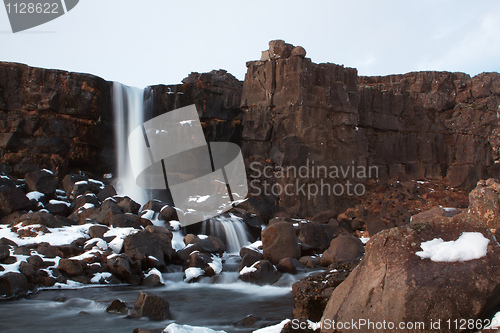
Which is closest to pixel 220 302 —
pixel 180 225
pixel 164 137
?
pixel 180 225

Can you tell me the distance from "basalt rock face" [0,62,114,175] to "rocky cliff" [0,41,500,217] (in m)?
0.05

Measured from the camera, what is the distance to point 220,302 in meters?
11.9

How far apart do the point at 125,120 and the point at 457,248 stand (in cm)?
2248

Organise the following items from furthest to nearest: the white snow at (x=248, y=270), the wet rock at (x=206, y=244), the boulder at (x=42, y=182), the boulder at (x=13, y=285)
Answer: the boulder at (x=42, y=182) < the wet rock at (x=206, y=244) < the white snow at (x=248, y=270) < the boulder at (x=13, y=285)

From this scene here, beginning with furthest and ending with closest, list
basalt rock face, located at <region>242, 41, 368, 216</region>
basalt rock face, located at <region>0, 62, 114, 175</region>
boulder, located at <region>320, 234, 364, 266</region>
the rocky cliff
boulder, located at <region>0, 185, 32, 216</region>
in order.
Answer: basalt rock face, located at <region>242, 41, 368, 216</region>, the rocky cliff, basalt rock face, located at <region>0, 62, 114, 175</region>, boulder, located at <region>0, 185, 32, 216</region>, boulder, located at <region>320, 234, 364, 266</region>

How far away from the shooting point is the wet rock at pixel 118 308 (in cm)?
991

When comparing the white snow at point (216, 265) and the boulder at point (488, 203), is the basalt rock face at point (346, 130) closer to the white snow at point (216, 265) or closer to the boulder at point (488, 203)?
the white snow at point (216, 265)

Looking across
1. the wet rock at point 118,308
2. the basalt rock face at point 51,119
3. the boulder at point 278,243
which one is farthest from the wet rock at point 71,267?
the basalt rock face at point 51,119

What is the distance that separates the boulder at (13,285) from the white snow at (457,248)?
9.86m

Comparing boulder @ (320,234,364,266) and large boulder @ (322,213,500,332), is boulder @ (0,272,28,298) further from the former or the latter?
boulder @ (320,234,364,266)

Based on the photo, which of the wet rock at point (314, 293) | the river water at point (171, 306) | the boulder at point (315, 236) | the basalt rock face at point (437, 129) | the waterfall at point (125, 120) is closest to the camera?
the wet rock at point (314, 293)

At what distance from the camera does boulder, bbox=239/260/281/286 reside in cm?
1356

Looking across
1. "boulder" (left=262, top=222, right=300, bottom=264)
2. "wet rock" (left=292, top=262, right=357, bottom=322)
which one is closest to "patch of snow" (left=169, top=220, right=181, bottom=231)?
"boulder" (left=262, top=222, right=300, bottom=264)

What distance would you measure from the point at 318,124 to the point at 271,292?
638 inches
